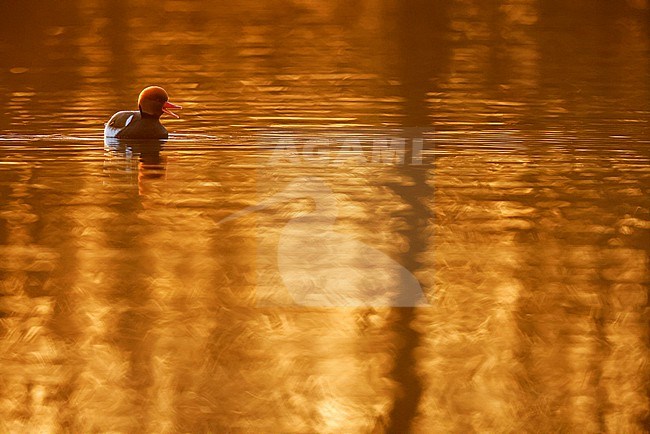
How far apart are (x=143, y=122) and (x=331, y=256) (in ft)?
8.75

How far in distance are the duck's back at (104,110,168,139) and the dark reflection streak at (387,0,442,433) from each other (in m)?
1.26

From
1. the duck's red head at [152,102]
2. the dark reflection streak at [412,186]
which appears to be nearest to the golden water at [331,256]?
the dark reflection streak at [412,186]

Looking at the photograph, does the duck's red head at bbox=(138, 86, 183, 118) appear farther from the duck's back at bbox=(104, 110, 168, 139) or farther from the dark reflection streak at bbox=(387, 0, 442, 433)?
the dark reflection streak at bbox=(387, 0, 442, 433)

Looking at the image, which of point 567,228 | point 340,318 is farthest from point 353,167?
point 340,318

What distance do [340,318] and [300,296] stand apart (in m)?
0.26

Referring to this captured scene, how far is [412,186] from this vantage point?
607 cm

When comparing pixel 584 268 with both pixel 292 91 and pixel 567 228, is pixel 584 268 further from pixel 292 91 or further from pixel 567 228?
pixel 292 91

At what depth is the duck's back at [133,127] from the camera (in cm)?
725

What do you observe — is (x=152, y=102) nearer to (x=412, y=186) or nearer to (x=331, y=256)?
(x=412, y=186)

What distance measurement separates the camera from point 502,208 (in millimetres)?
5645

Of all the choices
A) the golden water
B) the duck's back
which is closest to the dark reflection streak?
the golden water

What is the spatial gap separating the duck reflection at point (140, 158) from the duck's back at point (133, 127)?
31 millimetres

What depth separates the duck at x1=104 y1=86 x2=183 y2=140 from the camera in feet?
23.8

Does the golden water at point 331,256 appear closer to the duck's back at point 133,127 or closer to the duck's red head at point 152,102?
the duck's back at point 133,127
